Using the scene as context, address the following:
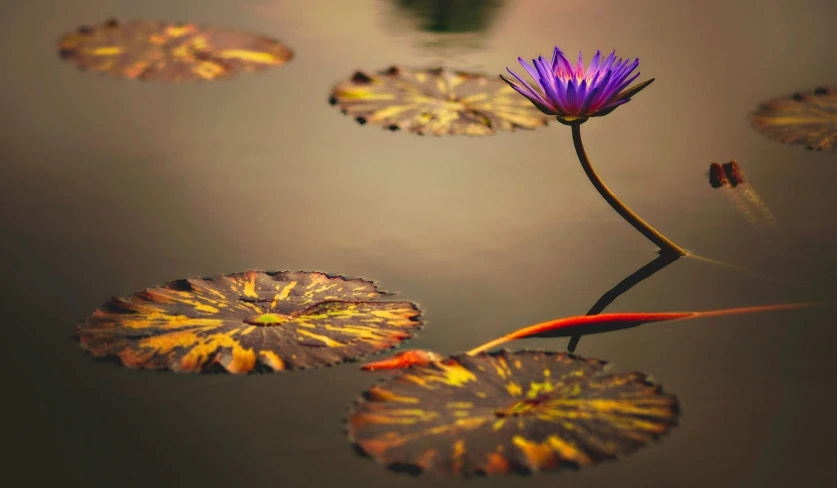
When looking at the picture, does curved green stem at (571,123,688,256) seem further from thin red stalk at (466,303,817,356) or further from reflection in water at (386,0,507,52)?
reflection in water at (386,0,507,52)

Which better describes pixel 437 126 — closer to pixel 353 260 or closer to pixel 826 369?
pixel 353 260

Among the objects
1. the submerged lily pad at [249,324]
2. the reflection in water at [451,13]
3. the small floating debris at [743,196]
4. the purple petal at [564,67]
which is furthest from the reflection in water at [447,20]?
the submerged lily pad at [249,324]

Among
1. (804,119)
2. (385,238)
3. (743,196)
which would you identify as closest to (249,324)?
(385,238)

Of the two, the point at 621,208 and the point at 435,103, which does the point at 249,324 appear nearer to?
the point at 621,208

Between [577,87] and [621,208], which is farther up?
[577,87]

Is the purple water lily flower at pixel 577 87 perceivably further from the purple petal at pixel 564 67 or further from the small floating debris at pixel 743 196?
the small floating debris at pixel 743 196

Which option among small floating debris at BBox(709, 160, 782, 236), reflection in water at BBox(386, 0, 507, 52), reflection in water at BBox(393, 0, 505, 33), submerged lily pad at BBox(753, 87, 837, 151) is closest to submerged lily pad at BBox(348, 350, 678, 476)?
small floating debris at BBox(709, 160, 782, 236)
